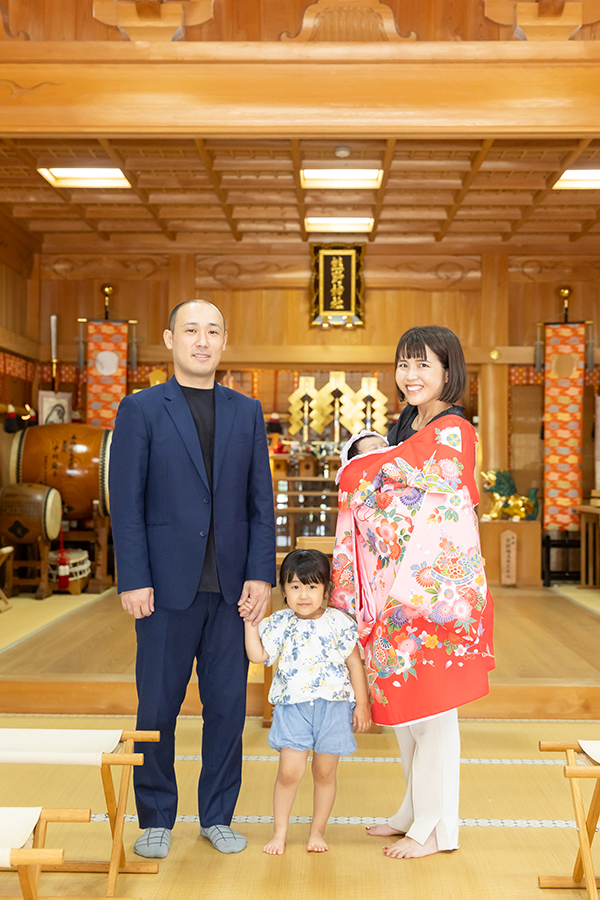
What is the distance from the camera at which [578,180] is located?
577 centimetres

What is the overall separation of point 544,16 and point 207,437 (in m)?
2.48

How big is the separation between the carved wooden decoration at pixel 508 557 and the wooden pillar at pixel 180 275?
3.77 meters

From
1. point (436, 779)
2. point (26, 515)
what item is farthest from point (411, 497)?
point (26, 515)

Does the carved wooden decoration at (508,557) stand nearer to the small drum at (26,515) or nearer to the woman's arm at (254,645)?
the small drum at (26,515)

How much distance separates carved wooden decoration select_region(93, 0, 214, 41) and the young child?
2.45 meters

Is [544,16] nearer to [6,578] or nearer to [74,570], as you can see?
[74,570]

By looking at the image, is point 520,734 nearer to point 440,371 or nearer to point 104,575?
point 440,371

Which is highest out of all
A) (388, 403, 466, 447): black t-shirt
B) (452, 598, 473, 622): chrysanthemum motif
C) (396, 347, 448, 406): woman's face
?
(396, 347, 448, 406): woman's face

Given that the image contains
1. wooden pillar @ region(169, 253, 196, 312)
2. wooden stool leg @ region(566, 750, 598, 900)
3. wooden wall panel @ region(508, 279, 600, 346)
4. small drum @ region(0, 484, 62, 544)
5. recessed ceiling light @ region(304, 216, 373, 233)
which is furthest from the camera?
wooden wall panel @ region(508, 279, 600, 346)

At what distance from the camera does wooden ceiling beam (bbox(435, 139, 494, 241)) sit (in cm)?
505

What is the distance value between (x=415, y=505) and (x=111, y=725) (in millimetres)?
1771

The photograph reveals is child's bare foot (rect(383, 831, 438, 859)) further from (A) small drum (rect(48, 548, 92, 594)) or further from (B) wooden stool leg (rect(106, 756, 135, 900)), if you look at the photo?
(A) small drum (rect(48, 548, 92, 594))

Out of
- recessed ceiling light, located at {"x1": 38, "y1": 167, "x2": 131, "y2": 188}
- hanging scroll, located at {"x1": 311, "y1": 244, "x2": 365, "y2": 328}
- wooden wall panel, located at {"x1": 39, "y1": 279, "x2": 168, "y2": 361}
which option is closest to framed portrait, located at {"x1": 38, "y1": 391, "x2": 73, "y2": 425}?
wooden wall panel, located at {"x1": 39, "y1": 279, "x2": 168, "y2": 361}

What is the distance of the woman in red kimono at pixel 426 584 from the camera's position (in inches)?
76.0
